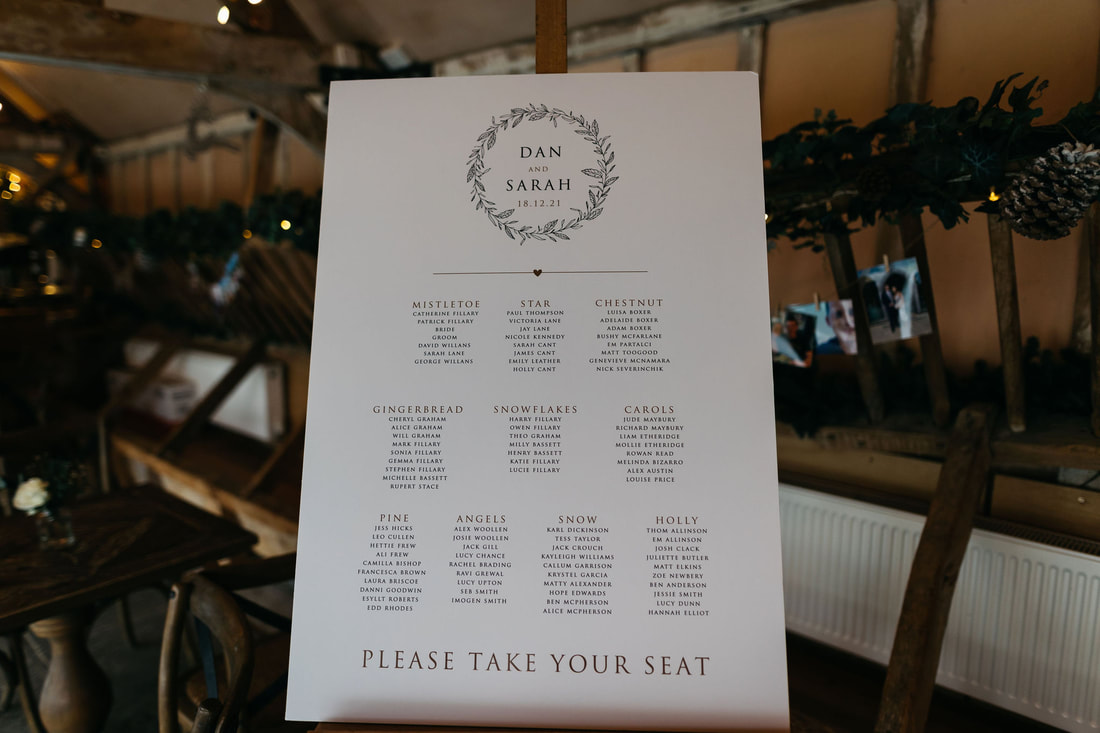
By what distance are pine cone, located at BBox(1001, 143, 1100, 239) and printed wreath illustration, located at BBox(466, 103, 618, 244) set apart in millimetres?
920

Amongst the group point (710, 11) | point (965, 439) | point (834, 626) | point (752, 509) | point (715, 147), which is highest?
point (710, 11)

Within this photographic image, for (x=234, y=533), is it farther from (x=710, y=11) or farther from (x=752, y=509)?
(x=710, y=11)

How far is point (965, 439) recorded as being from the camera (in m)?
1.96

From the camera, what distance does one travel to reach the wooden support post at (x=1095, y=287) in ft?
5.01

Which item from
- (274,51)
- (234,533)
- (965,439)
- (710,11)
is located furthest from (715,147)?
(274,51)

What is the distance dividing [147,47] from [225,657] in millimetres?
2606

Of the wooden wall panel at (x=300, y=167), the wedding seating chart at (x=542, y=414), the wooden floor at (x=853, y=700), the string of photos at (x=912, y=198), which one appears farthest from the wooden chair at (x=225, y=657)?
the wooden wall panel at (x=300, y=167)

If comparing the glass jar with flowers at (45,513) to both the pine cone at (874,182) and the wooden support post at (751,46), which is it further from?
the wooden support post at (751,46)

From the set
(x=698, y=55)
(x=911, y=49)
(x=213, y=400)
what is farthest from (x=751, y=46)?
(x=213, y=400)

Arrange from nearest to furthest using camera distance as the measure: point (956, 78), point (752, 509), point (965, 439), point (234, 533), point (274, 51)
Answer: point (752, 509) → point (965, 439) → point (956, 78) → point (234, 533) → point (274, 51)

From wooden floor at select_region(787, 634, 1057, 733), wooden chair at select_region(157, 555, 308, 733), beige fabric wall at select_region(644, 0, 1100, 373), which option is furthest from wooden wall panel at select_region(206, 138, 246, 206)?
wooden floor at select_region(787, 634, 1057, 733)

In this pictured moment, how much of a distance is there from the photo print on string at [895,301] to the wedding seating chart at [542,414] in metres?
0.85

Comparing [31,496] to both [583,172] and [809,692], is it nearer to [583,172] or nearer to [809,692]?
[583,172]

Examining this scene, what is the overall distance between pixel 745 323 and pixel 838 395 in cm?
133
